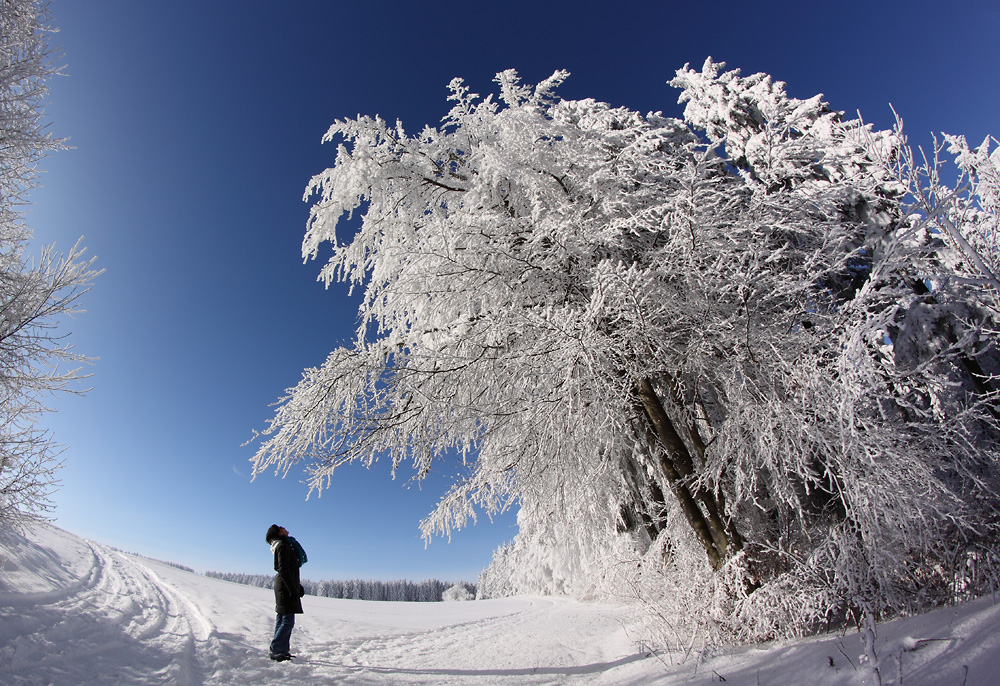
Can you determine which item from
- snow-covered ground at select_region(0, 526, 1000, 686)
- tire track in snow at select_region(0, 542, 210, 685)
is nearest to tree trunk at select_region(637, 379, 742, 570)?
snow-covered ground at select_region(0, 526, 1000, 686)

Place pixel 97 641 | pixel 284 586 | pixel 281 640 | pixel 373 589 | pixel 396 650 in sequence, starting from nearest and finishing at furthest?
pixel 281 640 → pixel 97 641 → pixel 284 586 → pixel 396 650 → pixel 373 589

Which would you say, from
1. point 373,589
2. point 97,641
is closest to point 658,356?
point 97,641

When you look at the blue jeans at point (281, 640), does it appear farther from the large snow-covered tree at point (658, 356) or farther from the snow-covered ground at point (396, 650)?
the large snow-covered tree at point (658, 356)

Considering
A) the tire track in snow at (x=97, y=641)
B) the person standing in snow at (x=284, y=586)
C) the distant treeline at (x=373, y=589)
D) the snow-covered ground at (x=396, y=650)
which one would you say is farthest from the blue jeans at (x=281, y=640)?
the distant treeline at (x=373, y=589)

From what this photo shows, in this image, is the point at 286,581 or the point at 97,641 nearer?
the point at 97,641

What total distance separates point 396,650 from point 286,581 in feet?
4.91

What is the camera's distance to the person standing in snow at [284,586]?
13.6 ft

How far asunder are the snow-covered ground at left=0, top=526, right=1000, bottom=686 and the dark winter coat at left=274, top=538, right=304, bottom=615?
1.53 feet

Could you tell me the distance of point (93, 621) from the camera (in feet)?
16.9

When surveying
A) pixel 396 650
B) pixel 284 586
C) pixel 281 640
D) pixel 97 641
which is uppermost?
pixel 284 586

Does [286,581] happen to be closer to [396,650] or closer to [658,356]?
[396,650]

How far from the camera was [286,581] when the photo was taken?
4.64m

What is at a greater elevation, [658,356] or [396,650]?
[658,356]

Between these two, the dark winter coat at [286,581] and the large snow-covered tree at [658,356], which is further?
the dark winter coat at [286,581]
